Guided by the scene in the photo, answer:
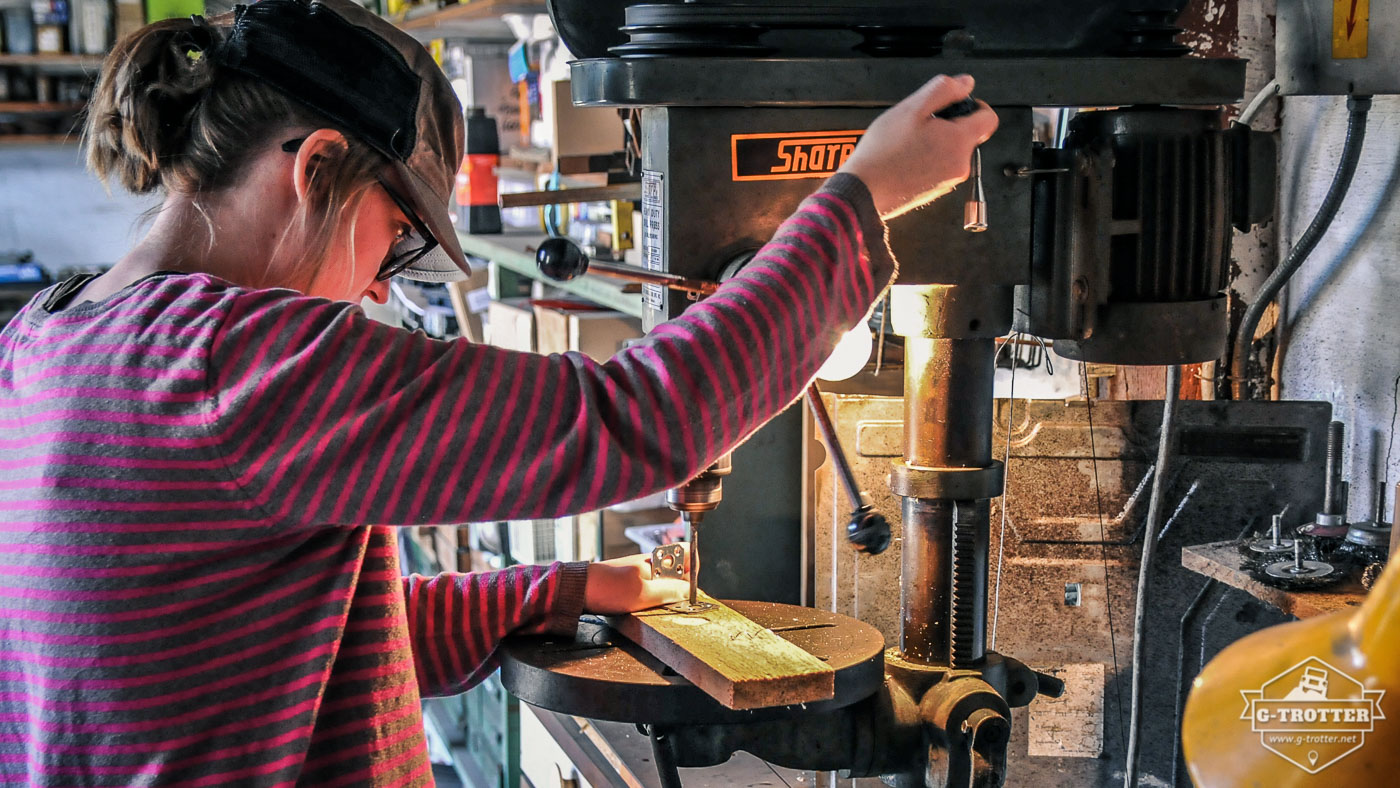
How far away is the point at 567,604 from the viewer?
113cm

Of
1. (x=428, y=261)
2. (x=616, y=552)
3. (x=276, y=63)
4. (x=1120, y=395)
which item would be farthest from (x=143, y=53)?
(x=616, y=552)

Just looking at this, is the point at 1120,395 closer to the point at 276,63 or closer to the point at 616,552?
the point at 616,552

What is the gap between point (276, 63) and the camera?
85 cm

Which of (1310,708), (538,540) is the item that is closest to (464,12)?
(538,540)

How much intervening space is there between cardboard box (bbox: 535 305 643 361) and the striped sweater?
5.09 ft

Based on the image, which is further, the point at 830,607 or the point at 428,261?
the point at 830,607

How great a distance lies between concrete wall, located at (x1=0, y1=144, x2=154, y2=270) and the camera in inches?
246

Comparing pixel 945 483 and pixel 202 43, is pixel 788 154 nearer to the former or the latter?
pixel 945 483

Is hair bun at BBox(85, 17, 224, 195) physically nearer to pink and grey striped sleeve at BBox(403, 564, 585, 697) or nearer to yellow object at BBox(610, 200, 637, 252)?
Result: pink and grey striped sleeve at BBox(403, 564, 585, 697)

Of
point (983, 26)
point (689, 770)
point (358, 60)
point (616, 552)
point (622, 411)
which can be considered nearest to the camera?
point (622, 411)

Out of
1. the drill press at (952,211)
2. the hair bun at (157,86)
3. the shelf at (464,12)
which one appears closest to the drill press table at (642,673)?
the drill press at (952,211)

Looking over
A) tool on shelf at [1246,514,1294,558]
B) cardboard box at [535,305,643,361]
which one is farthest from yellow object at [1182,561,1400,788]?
cardboard box at [535,305,643,361]

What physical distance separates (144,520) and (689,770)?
0.86 metres

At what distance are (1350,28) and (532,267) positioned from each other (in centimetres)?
169
